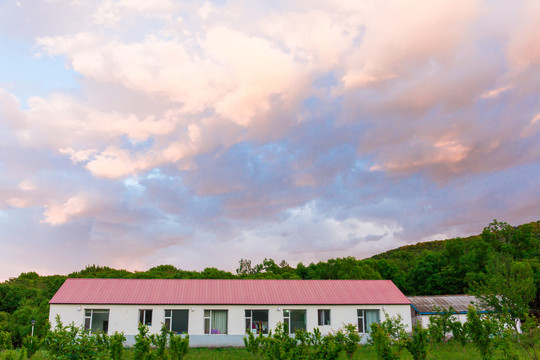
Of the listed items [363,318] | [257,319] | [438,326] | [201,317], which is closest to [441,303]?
[363,318]

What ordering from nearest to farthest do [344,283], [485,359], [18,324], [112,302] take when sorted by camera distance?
[485,359]
[112,302]
[344,283]
[18,324]

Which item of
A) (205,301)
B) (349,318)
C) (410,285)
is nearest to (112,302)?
(205,301)

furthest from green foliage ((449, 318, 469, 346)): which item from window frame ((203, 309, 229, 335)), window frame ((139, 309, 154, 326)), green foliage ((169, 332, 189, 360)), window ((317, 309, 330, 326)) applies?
window frame ((139, 309, 154, 326))

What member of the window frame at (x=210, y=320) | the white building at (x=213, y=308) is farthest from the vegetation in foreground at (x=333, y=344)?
the white building at (x=213, y=308)

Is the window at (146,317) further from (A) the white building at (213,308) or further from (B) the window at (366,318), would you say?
(B) the window at (366,318)

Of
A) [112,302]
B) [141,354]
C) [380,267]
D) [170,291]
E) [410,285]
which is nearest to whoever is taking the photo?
[141,354]

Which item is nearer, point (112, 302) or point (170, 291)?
point (112, 302)

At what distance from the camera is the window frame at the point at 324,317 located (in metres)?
31.6

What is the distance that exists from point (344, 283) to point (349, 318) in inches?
156

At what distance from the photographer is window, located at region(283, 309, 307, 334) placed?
31625 millimetres

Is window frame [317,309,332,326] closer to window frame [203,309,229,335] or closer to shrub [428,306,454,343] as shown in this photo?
window frame [203,309,229,335]

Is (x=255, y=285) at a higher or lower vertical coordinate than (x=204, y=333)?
higher

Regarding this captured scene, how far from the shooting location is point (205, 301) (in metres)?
31.2

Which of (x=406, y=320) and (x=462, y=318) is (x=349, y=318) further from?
(x=462, y=318)
